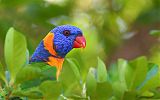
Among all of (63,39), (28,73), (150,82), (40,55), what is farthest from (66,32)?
(28,73)

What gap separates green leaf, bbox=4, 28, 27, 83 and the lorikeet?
3.49 ft

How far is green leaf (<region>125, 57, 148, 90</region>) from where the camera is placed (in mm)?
1511

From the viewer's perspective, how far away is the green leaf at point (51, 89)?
1322 millimetres

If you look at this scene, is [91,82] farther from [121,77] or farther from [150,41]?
[150,41]

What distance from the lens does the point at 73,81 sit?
4.79 ft

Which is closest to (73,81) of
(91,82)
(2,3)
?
(91,82)

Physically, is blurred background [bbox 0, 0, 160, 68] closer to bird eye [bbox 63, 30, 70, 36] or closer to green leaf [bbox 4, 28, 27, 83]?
bird eye [bbox 63, 30, 70, 36]

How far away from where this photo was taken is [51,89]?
1.34m

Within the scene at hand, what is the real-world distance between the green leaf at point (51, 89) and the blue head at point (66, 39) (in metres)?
1.28

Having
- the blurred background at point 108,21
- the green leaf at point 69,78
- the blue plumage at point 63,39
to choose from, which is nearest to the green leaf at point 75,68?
the green leaf at point 69,78

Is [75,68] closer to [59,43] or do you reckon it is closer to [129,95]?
[129,95]

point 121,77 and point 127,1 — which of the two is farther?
point 127,1

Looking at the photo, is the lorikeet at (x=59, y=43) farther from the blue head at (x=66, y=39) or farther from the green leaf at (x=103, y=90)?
the green leaf at (x=103, y=90)

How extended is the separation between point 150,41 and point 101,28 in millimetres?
515
